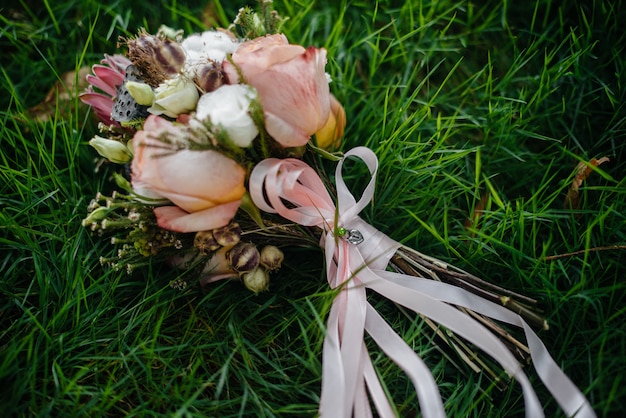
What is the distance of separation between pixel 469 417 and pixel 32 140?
1245 millimetres

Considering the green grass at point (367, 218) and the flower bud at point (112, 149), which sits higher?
the flower bud at point (112, 149)

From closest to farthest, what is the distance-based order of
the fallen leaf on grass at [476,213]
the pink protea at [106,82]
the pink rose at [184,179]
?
the pink rose at [184,179] → the pink protea at [106,82] → the fallen leaf on grass at [476,213]

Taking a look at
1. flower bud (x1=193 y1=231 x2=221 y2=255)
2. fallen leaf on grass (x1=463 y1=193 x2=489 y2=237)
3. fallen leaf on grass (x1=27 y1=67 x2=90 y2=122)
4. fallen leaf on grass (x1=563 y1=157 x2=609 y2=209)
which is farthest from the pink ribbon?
fallen leaf on grass (x1=27 y1=67 x2=90 y2=122)

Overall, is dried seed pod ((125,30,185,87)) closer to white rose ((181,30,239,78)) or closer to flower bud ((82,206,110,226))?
white rose ((181,30,239,78))

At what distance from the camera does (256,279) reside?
40.6 inches

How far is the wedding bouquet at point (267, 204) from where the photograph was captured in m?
0.86

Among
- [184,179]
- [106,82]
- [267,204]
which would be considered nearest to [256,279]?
[267,204]

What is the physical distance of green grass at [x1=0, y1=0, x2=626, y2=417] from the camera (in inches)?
40.1

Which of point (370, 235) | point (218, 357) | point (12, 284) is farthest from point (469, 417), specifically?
point (12, 284)

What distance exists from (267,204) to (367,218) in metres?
0.32

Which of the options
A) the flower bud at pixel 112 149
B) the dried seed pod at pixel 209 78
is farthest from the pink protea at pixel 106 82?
the dried seed pod at pixel 209 78

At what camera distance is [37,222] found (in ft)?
3.88

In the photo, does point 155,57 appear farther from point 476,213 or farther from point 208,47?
point 476,213

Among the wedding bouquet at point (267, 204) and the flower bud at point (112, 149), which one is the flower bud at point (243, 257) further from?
the flower bud at point (112, 149)
